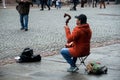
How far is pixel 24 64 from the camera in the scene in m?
10.2

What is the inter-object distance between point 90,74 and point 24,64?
1843 millimetres

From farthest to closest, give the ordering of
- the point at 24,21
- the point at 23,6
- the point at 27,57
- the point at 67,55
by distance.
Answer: the point at 24,21 < the point at 23,6 < the point at 27,57 < the point at 67,55

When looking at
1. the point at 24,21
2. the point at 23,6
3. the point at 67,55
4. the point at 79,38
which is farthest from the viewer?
the point at 24,21

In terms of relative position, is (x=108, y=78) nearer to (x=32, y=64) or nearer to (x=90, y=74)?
(x=90, y=74)

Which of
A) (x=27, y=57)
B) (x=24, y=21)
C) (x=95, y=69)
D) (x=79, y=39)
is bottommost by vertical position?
(x=24, y=21)

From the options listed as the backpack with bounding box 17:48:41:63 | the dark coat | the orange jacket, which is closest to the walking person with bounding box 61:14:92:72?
the orange jacket

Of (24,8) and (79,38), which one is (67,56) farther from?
(24,8)

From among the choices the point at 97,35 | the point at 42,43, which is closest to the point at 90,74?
the point at 42,43

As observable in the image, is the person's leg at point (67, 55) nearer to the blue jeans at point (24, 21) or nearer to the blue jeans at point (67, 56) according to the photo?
the blue jeans at point (67, 56)

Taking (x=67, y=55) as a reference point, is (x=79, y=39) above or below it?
above

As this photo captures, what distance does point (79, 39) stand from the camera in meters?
8.99

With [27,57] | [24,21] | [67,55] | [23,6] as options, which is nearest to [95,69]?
[67,55]

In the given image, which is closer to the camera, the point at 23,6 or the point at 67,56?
the point at 67,56

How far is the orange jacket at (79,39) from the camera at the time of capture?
8.95 m
